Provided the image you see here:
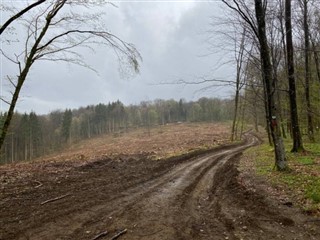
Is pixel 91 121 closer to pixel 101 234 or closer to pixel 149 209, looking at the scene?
pixel 149 209

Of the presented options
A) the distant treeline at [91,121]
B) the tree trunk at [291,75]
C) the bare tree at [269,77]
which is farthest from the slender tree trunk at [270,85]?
the distant treeline at [91,121]

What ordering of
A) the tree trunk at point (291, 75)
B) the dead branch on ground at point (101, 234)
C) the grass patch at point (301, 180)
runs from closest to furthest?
1. the dead branch on ground at point (101, 234)
2. the grass patch at point (301, 180)
3. the tree trunk at point (291, 75)

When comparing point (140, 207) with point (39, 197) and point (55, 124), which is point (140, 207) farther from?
point (55, 124)

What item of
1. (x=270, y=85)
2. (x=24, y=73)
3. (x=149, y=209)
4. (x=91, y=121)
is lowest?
(x=149, y=209)

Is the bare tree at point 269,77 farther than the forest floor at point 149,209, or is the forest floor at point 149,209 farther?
the bare tree at point 269,77

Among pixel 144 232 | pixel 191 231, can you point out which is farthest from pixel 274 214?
pixel 144 232

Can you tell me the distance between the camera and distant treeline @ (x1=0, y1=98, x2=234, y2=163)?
72.9 m

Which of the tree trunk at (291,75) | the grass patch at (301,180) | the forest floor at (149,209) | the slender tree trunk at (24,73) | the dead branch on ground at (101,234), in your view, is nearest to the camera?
the dead branch on ground at (101,234)

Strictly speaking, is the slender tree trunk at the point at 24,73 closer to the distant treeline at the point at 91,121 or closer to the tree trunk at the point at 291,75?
the tree trunk at the point at 291,75

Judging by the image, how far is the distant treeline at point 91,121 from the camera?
7294 centimetres

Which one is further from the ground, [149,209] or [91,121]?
[91,121]

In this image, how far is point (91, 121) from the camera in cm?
12044

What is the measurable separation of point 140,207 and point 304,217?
4.44m

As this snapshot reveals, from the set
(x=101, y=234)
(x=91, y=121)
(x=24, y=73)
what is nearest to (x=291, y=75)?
(x=24, y=73)
